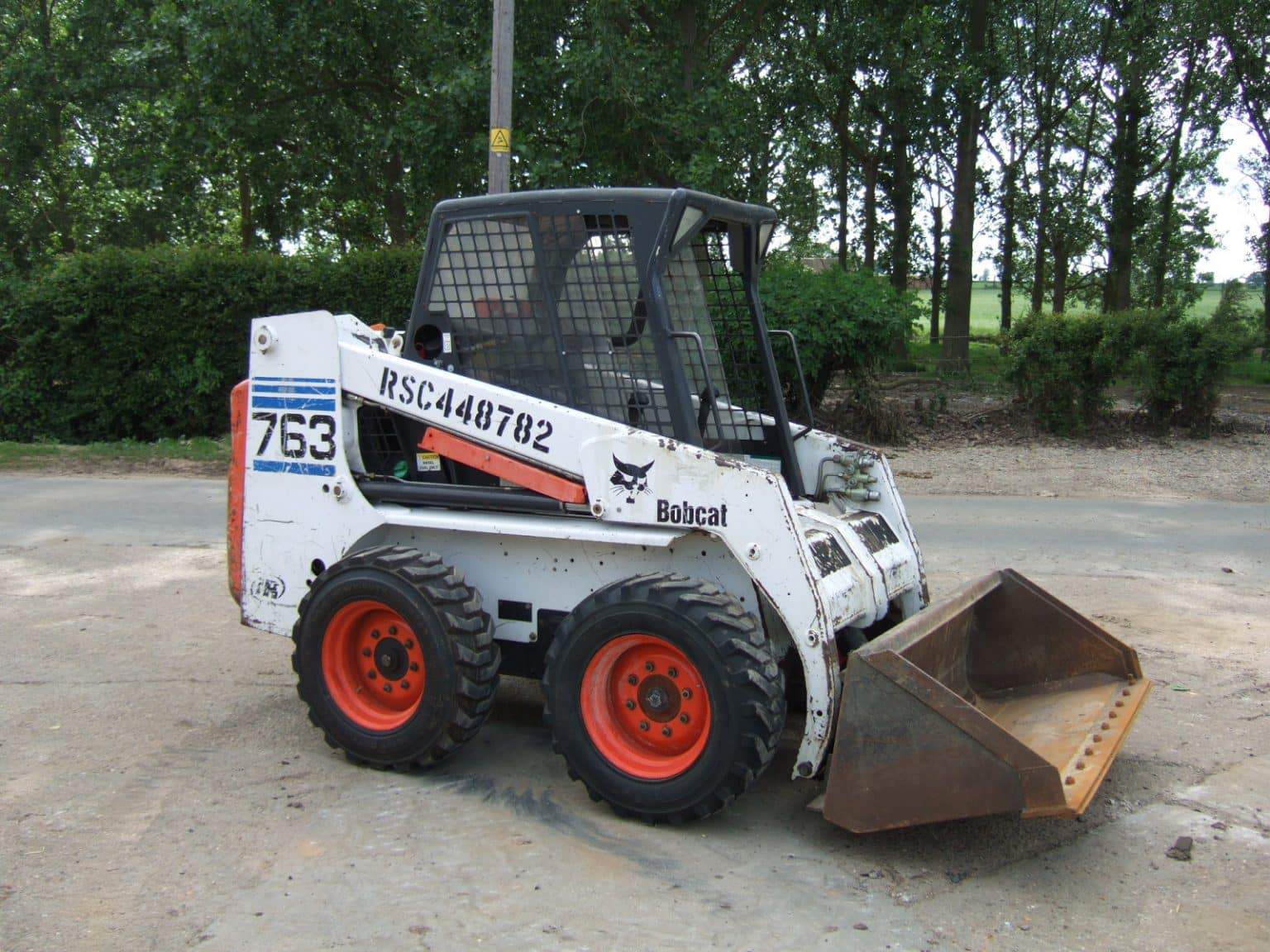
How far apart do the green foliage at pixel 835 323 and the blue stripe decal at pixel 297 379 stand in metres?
8.94

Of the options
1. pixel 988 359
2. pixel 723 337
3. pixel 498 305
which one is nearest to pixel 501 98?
pixel 723 337

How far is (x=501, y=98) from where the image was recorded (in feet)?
37.9

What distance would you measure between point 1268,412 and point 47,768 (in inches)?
649

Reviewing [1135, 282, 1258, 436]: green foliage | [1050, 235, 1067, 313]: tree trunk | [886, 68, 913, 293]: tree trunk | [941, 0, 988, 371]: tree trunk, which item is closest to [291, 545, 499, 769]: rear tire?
[1135, 282, 1258, 436]: green foliage

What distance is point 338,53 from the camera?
16.9m

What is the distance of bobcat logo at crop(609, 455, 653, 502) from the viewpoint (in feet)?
13.9

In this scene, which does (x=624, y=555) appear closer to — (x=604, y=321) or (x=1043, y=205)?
(x=604, y=321)

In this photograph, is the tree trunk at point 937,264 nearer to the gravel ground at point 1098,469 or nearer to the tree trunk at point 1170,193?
the tree trunk at point 1170,193

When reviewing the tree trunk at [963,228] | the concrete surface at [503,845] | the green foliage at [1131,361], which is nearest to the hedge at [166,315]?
the green foliage at [1131,361]

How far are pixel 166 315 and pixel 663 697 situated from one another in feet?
41.0

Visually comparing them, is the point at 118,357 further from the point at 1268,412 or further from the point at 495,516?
the point at 1268,412

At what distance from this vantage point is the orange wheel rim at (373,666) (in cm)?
461

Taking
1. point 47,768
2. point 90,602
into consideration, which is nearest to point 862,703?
point 47,768

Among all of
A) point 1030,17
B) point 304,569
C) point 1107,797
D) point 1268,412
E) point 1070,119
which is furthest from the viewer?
point 1070,119
